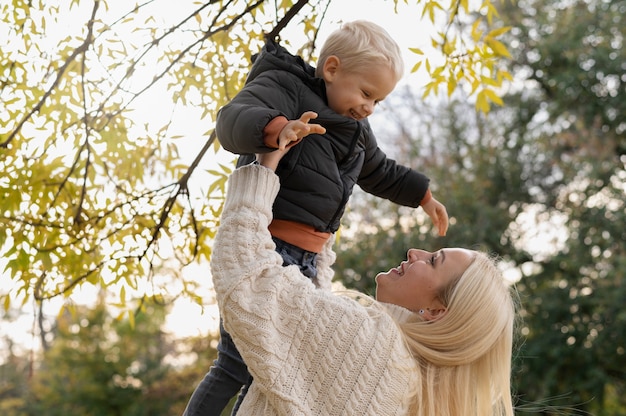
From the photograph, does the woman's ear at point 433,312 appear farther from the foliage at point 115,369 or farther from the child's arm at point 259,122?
the foliage at point 115,369

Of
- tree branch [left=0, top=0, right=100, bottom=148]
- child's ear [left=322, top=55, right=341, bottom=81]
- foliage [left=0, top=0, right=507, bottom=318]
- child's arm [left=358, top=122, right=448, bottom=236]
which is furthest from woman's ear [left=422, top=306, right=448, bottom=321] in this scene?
tree branch [left=0, top=0, right=100, bottom=148]

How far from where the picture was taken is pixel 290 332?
5.74 ft

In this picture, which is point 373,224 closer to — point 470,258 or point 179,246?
point 179,246

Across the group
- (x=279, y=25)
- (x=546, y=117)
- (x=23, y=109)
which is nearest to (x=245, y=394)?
(x=279, y=25)

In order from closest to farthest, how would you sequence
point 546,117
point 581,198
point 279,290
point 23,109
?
point 279,290 < point 23,109 < point 581,198 < point 546,117

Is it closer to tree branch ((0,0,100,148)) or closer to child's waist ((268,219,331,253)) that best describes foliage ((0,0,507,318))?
tree branch ((0,0,100,148))

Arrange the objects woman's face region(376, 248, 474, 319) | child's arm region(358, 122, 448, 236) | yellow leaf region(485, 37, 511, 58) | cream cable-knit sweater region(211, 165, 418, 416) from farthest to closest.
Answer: yellow leaf region(485, 37, 511, 58)
child's arm region(358, 122, 448, 236)
woman's face region(376, 248, 474, 319)
cream cable-knit sweater region(211, 165, 418, 416)

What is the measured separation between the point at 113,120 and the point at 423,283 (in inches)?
50.2

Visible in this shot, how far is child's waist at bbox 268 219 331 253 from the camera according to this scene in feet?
5.99

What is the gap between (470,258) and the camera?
6.51 feet

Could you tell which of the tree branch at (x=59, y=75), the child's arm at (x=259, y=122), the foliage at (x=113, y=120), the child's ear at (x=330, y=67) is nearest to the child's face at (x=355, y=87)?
the child's ear at (x=330, y=67)

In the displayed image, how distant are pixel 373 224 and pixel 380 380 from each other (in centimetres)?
638

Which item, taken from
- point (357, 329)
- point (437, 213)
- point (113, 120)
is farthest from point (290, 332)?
point (113, 120)

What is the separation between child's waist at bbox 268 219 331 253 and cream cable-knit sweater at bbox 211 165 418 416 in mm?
A: 94
